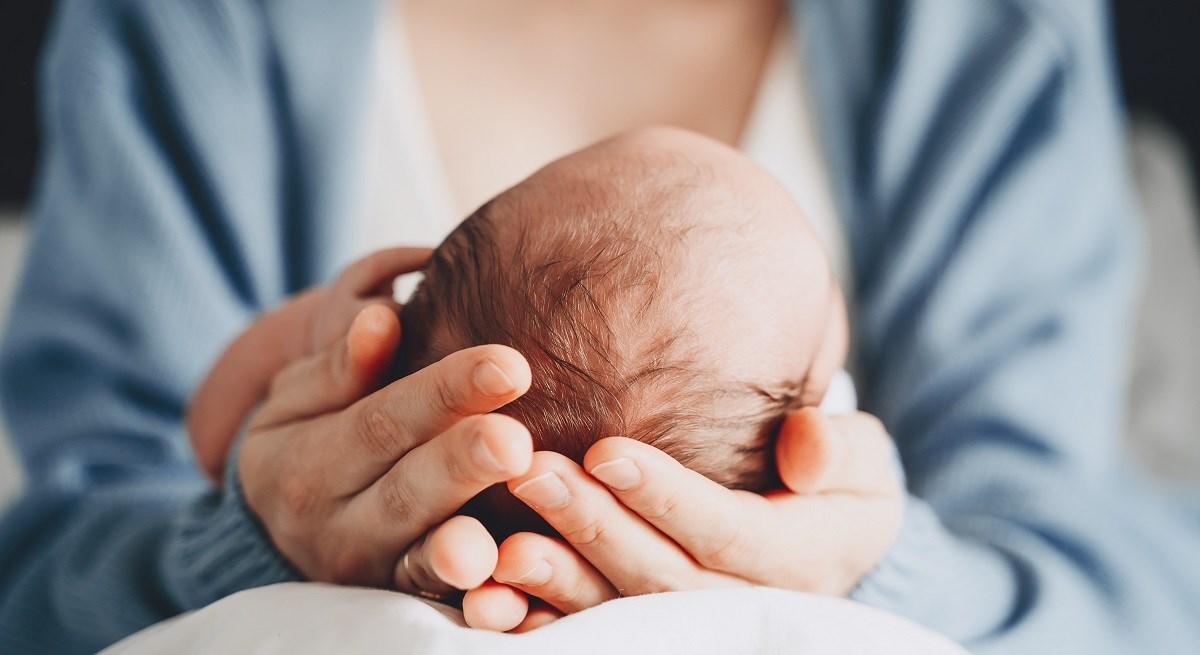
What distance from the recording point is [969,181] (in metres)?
0.93

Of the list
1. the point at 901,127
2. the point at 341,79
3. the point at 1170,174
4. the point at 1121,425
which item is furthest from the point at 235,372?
the point at 1170,174

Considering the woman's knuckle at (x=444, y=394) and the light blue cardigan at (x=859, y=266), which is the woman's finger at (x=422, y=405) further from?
the light blue cardigan at (x=859, y=266)

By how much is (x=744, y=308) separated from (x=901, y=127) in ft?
1.77

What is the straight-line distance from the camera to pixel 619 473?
393 mm

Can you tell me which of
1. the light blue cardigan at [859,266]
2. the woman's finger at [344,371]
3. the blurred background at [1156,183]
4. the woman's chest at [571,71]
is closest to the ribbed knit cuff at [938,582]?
the light blue cardigan at [859,266]

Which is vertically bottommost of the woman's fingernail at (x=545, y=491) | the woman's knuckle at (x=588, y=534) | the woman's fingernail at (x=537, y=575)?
the woman's fingernail at (x=537, y=575)

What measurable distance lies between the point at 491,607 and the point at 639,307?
16 centimetres

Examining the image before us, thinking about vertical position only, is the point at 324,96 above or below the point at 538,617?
above

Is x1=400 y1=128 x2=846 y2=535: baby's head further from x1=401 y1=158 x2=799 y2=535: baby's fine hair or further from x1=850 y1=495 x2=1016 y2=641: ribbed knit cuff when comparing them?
x1=850 y1=495 x2=1016 y2=641: ribbed knit cuff

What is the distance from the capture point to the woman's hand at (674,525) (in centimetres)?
40

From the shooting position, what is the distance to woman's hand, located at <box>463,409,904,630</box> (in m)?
0.40

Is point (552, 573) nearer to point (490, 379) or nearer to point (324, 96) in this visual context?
point (490, 379)

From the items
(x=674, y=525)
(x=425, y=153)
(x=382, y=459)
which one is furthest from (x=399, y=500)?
(x=425, y=153)

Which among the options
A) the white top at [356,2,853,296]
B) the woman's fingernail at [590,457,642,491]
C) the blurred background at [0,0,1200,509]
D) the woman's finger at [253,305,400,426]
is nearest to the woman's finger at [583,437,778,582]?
the woman's fingernail at [590,457,642,491]
